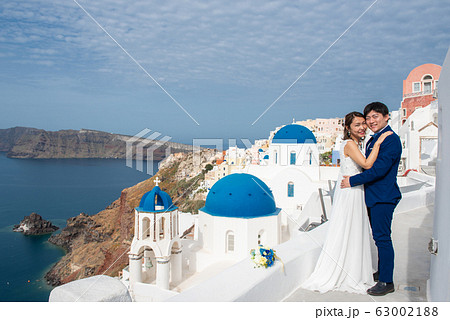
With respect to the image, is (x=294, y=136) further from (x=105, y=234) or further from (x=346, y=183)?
(x=105, y=234)

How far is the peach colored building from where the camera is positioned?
102ft

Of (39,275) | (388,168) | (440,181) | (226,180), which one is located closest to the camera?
(440,181)

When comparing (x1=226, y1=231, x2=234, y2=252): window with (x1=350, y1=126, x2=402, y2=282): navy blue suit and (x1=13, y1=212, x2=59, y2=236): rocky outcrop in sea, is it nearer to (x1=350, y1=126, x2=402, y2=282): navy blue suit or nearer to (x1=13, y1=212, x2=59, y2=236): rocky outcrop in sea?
(x1=350, y1=126, x2=402, y2=282): navy blue suit

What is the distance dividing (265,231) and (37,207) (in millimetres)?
66455

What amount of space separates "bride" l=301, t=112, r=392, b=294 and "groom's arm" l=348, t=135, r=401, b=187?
13 centimetres

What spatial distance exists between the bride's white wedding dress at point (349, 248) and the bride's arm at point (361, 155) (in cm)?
8

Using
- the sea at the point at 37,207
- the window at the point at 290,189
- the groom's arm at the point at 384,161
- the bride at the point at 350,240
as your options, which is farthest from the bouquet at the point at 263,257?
the sea at the point at 37,207

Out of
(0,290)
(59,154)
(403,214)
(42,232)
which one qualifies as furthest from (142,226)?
(59,154)

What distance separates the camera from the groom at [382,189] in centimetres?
330

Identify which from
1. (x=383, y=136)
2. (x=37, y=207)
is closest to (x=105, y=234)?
(x=37, y=207)

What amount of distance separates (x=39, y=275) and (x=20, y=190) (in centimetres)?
5380

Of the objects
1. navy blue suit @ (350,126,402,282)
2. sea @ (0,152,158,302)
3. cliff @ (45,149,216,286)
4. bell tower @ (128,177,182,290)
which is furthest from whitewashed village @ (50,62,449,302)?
sea @ (0,152,158,302)

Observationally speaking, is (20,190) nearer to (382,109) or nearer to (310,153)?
(310,153)

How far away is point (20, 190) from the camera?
82188 millimetres
